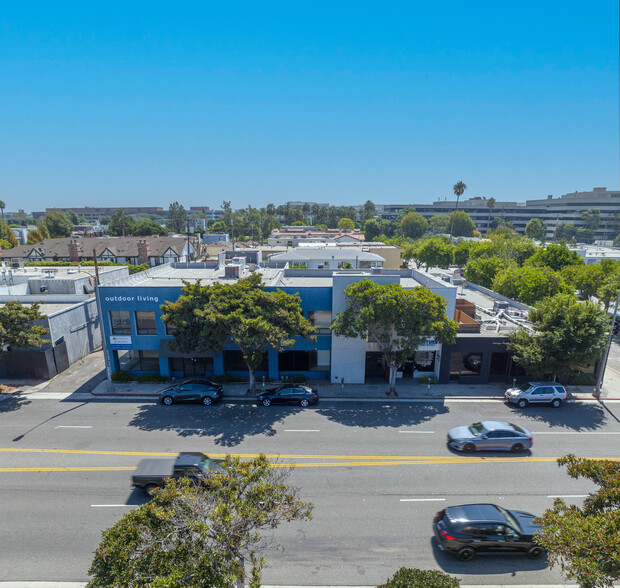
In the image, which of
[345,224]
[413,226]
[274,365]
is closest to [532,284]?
[274,365]

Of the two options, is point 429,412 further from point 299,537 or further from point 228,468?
point 228,468

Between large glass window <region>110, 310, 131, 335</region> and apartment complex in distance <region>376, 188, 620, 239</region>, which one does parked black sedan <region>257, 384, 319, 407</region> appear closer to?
large glass window <region>110, 310, 131, 335</region>

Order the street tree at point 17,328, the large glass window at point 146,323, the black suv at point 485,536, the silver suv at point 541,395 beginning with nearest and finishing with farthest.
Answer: the black suv at point 485,536, the street tree at point 17,328, the silver suv at point 541,395, the large glass window at point 146,323

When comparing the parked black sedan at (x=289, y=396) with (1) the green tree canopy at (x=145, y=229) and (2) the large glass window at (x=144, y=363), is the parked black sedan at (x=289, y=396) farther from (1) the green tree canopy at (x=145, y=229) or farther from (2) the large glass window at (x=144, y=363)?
(1) the green tree canopy at (x=145, y=229)

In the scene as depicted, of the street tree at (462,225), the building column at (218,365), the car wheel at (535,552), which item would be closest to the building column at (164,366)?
the building column at (218,365)

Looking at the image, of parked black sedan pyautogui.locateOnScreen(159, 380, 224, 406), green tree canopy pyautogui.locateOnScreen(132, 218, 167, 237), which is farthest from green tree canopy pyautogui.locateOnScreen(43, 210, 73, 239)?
parked black sedan pyautogui.locateOnScreen(159, 380, 224, 406)

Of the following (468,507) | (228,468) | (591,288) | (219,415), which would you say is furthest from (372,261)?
(228,468)
